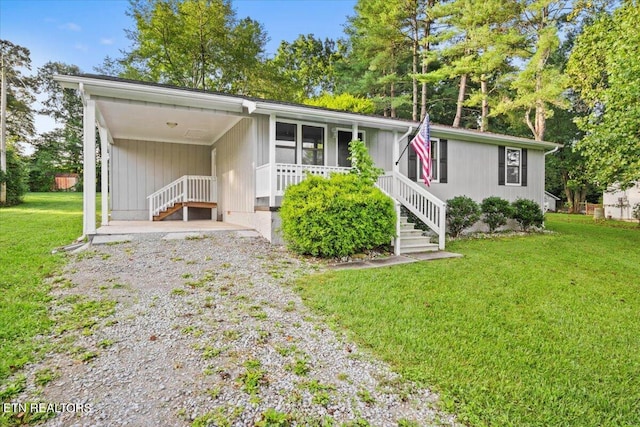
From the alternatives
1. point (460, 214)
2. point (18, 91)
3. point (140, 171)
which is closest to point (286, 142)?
point (460, 214)

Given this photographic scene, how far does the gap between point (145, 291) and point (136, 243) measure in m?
2.60

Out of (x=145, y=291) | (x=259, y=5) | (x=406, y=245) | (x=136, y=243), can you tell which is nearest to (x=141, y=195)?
(x=136, y=243)

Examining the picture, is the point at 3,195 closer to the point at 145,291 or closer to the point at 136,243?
the point at 136,243

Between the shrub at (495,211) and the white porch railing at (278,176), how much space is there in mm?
5123

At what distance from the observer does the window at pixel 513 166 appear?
1123 centimetres

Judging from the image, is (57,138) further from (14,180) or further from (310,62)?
(310,62)

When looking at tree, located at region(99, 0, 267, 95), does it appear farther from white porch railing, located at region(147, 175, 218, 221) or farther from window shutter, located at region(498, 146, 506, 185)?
window shutter, located at region(498, 146, 506, 185)

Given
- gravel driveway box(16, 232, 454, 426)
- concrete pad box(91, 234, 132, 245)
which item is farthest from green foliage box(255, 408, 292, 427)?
concrete pad box(91, 234, 132, 245)

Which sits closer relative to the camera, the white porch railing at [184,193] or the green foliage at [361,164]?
the green foliage at [361,164]

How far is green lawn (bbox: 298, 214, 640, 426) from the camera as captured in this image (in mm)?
2275

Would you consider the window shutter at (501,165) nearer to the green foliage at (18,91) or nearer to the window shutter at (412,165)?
the window shutter at (412,165)

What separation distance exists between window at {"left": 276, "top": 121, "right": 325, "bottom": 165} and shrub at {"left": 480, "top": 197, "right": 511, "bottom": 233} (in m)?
5.19

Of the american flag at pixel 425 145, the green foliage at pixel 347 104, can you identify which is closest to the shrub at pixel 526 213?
the american flag at pixel 425 145

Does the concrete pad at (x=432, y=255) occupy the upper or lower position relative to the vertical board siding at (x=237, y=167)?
lower
